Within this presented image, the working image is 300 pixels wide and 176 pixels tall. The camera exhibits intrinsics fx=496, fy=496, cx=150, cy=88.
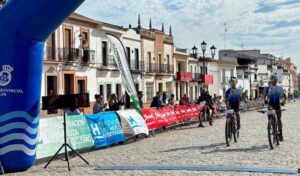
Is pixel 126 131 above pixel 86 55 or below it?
below

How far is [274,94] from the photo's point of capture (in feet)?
46.9

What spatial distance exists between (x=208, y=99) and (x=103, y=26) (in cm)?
2288

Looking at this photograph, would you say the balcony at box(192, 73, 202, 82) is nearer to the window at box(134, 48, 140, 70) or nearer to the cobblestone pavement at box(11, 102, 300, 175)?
the window at box(134, 48, 140, 70)

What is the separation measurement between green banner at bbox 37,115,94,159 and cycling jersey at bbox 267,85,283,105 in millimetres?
5299

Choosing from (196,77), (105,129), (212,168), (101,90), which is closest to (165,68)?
(196,77)

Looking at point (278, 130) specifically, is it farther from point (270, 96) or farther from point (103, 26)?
point (103, 26)

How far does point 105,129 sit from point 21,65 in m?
5.22

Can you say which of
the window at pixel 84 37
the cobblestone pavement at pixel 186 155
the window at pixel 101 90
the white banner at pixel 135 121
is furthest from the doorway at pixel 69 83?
Answer: the cobblestone pavement at pixel 186 155

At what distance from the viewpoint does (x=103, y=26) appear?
44625 mm

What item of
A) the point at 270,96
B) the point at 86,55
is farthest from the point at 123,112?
the point at 86,55

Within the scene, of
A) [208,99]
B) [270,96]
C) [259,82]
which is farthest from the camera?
[259,82]

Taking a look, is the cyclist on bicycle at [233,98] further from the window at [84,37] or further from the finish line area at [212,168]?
the window at [84,37]

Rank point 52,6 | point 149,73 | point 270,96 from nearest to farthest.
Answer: point 52,6 → point 270,96 → point 149,73

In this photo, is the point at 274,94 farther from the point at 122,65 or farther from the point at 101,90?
the point at 101,90
